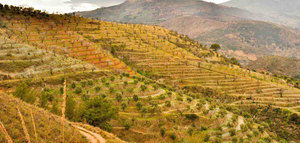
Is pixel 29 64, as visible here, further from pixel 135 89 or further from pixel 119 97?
pixel 135 89

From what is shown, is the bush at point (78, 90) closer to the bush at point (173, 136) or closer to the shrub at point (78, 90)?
the shrub at point (78, 90)

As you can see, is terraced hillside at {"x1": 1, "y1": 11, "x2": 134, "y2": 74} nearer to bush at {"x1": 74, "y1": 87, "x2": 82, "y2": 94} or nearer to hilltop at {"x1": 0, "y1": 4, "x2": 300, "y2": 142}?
hilltop at {"x1": 0, "y1": 4, "x2": 300, "y2": 142}

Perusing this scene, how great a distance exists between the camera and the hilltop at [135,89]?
3325 centimetres

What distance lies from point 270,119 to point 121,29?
10976cm

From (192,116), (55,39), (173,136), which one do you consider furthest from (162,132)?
(55,39)

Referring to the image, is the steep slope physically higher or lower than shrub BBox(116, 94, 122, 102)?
higher

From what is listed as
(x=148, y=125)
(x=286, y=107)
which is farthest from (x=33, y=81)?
(x=286, y=107)

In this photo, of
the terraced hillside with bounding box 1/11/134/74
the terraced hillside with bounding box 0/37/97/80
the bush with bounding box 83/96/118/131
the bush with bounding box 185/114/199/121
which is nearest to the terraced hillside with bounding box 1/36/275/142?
the bush with bounding box 185/114/199/121

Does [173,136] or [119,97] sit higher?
[119,97]

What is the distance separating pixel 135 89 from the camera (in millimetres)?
49625

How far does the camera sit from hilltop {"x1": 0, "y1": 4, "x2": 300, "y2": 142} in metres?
33.2

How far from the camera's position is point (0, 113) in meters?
12.5

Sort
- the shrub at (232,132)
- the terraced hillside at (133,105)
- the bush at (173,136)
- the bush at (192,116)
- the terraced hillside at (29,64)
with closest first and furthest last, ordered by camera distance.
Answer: the bush at (173,136)
the terraced hillside at (133,105)
the shrub at (232,132)
the terraced hillside at (29,64)
the bush at (192,116)

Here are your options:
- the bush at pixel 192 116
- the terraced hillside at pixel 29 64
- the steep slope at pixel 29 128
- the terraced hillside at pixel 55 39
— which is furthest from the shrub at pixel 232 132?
the terraced hillside at pixel 29 64
